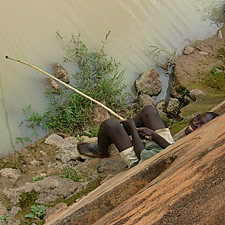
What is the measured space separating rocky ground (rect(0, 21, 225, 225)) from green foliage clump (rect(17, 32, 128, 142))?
238mm

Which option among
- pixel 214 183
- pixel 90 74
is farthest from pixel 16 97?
pixel 214 183

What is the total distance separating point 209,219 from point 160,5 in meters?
5.51

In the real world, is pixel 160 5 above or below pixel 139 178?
above

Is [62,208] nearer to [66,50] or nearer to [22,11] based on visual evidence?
[66,50]

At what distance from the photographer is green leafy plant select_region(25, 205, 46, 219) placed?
2906mm

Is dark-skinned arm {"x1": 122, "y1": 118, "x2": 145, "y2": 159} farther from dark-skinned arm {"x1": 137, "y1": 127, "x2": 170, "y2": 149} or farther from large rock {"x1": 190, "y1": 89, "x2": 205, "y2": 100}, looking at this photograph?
large rock {"x1": 190, "y1": 89, "x2": 205, "y2": 100}

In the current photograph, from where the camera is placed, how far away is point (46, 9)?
17.4 ft

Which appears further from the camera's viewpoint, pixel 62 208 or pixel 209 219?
pixel 62 208

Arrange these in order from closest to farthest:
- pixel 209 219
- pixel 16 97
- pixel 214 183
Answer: pixel 209 219, pixel 214 183, pixel 16 97

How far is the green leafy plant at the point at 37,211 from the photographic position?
114 inches

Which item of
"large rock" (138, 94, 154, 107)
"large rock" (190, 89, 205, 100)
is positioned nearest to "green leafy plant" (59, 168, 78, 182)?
"large rock" (138, 94, 154, 107)

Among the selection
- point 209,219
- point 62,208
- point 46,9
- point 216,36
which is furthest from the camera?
point 216,36

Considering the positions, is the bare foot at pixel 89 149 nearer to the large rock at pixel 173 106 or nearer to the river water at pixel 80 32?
the river water at pixel 80 32

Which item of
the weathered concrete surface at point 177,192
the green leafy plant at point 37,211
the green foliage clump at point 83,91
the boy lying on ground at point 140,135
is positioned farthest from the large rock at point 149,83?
the weathered concrete surface at point 177,192
